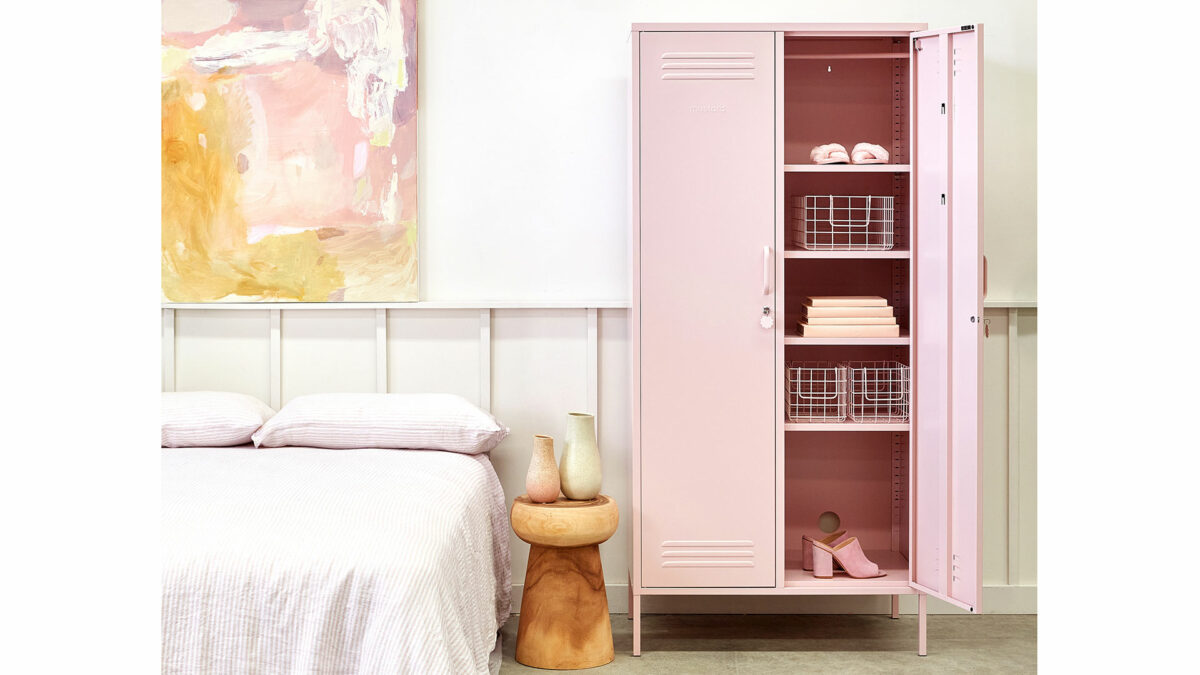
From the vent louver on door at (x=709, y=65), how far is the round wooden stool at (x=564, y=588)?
1322 millimetres

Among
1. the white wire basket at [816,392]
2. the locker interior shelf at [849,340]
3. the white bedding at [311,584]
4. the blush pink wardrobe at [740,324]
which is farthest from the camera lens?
the white wire basket at [816,392]

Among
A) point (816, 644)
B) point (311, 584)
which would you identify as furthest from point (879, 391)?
point (311, 584)

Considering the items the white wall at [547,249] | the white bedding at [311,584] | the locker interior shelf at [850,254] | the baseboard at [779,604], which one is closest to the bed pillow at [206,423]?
the white wall at [547,249]

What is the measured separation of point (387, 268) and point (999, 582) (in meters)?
2.42

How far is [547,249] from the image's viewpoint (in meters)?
3.30

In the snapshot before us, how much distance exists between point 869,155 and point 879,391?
2.54ft

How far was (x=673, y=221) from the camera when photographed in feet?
9.36

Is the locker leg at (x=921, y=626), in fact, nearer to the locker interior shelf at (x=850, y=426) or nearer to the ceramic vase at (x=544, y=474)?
the locker interior shelf at (x=850, y=426)

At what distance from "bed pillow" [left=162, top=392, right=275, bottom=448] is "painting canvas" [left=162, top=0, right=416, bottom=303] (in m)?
0.50

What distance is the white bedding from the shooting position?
6.15 ft

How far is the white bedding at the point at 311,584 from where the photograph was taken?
6.15 ft

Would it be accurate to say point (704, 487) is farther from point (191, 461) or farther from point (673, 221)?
point (191, 461)
